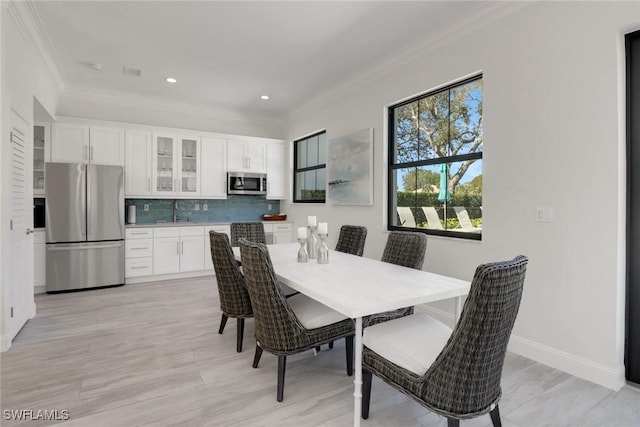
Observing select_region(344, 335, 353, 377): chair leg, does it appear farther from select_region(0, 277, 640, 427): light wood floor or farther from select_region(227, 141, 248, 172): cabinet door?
select_region(227, 141, 248, 172): cabinet door

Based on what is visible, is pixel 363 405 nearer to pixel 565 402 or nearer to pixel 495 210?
pixel 565 402

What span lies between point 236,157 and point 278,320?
14.6 ft

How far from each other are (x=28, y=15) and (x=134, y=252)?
3043 mm

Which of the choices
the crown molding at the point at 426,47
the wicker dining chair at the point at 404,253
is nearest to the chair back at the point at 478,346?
the wicker dining chair at the point at 404,253

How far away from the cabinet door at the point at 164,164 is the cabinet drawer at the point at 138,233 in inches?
25.6

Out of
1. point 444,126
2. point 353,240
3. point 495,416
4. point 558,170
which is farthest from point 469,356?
point 444,126

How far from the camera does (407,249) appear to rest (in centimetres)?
268

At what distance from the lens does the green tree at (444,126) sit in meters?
3.10

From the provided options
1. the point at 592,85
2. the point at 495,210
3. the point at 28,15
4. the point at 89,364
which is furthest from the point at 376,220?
the point at 28,15

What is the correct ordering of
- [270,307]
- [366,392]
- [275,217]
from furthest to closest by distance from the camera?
[275,217], [270,307], [366,392]

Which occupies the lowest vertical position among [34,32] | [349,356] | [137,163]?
[349,356]

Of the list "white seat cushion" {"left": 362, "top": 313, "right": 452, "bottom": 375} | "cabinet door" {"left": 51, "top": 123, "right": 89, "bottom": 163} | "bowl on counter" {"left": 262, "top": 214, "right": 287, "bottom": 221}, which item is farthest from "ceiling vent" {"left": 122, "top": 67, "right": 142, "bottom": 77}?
"white seat cushion" {"left": 362, "top": 313, "right": 452, "bottom": 375}

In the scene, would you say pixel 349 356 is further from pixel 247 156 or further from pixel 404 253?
pixel 247 156

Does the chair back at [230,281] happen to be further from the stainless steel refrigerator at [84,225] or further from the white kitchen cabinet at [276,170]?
the white kitchen cabinet at [276,170]
